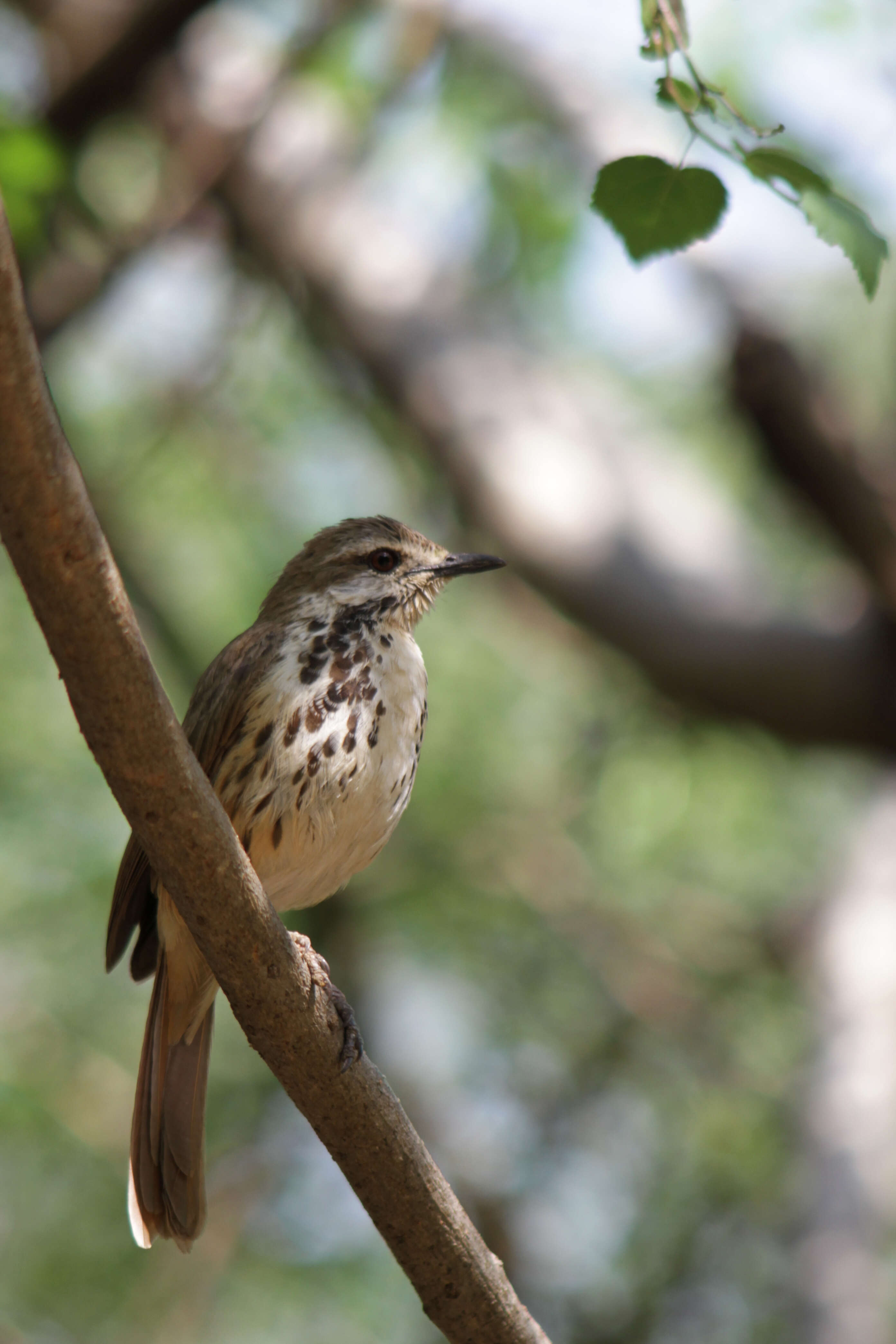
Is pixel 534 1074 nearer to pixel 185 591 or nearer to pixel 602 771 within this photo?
pixel 602 771

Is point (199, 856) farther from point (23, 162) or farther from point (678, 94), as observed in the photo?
point (23, 162)

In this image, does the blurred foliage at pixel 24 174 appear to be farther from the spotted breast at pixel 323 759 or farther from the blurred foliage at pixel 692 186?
the blurred foliage at pixel 692 186

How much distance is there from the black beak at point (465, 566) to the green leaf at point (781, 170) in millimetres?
2190

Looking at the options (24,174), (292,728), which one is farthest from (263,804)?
(24,174)

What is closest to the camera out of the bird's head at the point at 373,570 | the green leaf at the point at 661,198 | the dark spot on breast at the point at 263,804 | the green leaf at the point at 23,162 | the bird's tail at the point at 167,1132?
the green leaf at the point at 661,198

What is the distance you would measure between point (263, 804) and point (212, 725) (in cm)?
30

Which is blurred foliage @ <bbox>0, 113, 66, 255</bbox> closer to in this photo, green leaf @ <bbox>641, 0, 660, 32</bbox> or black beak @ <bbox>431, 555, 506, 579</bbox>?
black beak @ <bbox>431, 555, 506, 579</bbox>

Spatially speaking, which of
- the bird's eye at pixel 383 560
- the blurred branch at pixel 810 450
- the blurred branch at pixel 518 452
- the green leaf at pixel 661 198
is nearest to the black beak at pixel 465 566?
the bird's eye at pixel 383 560

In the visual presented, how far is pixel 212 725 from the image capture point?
3980mm

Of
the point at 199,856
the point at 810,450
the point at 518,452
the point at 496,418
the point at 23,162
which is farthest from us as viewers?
the point at 496,418

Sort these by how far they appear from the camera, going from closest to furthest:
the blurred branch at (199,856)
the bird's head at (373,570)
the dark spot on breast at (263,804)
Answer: the blurred branch at (199,856)
the dark spot on breast at (263,804)
the bird's head at (373,570)

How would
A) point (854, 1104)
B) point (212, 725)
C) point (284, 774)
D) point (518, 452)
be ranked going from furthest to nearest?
point (518, 452) → point (854, 1104) → point (212, 725) → point (284, 774)

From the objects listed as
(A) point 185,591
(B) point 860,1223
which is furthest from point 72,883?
(B) point 860,1223

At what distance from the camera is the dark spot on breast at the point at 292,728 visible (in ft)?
12.7
